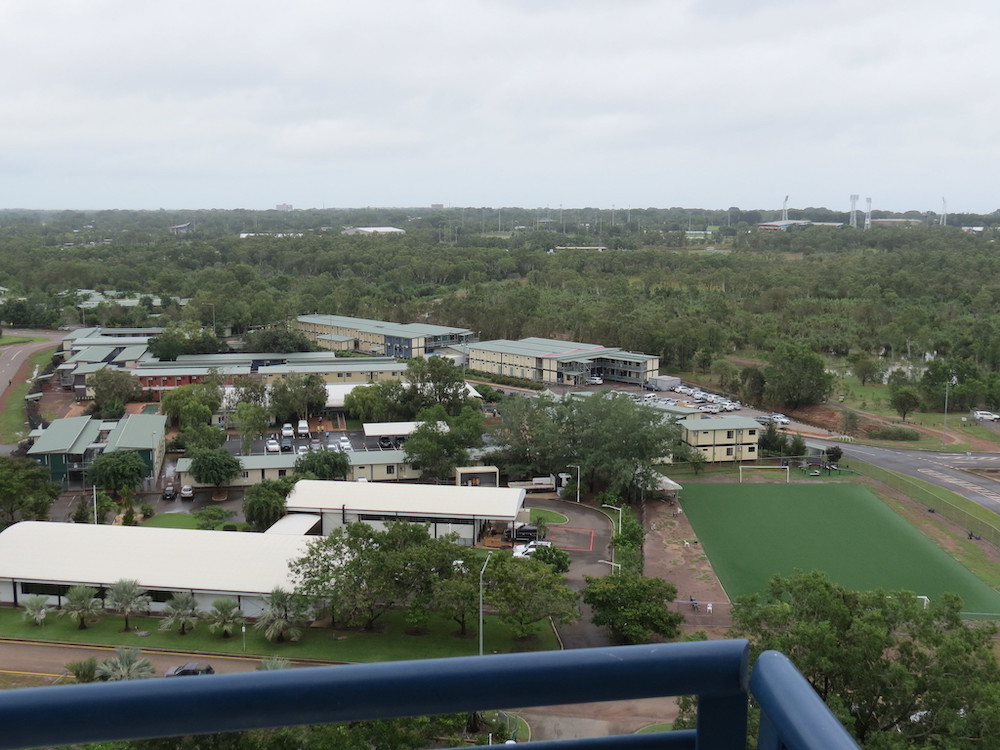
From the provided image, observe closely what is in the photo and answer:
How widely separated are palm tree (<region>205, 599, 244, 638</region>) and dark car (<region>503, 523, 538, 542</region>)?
9.71ft

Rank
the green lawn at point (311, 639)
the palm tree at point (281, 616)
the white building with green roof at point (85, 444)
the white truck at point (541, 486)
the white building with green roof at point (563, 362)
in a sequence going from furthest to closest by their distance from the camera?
the white building with green roof at point (563, 362) → the white truck at point (541, 486) → the white building with green roof at point (85, 444) → the palm tree at point (281, 616) → the green lawn at point (311, 639)

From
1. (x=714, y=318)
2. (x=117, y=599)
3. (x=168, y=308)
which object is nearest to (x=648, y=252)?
(x=714, y=318)

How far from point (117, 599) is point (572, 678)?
6.56 m

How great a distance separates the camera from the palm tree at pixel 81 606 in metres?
6.34

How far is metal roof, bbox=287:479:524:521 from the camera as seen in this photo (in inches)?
329

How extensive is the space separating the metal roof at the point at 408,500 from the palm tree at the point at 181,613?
86.2 inches

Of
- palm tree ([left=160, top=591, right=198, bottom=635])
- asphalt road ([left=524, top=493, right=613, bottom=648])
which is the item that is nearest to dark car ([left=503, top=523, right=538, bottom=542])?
asphalt road ([left=524, top=493, right=613, bottom=648])

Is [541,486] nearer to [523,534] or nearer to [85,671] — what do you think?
[523,534]

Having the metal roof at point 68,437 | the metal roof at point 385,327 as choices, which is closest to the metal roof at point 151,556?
the metal roof at point 68,437

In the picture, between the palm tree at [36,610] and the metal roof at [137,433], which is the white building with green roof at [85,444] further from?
the palm tree at [36,610]

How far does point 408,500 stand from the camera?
862 centimetres

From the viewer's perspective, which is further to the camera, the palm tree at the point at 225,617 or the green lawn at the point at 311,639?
the palm tree at the point at 225,617

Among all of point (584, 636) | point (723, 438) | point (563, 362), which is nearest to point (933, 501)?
point (723, 438)

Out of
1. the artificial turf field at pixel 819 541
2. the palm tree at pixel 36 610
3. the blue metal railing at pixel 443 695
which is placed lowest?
the artificial turf field at pixel 819 541
